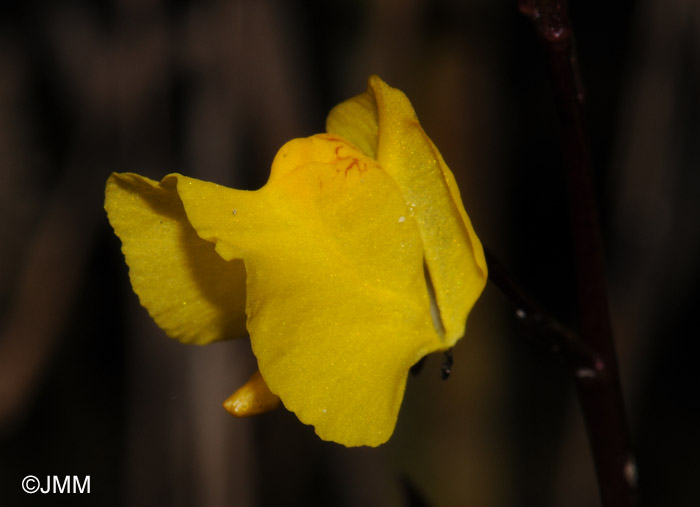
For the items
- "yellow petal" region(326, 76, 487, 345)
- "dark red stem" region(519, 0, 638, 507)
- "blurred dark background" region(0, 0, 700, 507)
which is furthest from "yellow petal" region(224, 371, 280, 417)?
"blurred dark background" region(0, 0, 700, 507)

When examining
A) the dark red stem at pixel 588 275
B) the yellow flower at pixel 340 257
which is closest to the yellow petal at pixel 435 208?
the yellow flower at pixel 340 257

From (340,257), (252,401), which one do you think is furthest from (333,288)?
(252,401)

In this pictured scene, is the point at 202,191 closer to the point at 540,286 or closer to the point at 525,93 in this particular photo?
the point at 525,93

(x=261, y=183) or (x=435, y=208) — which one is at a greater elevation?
(x=261, y=183)

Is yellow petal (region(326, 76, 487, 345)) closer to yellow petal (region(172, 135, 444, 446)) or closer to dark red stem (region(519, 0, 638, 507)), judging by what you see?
yellow petal (region(172, 135, 444, 446))

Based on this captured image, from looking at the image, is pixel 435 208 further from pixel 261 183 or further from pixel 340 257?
pixel 261 183

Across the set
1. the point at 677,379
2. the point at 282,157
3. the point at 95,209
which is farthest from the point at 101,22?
the point at 677,379
